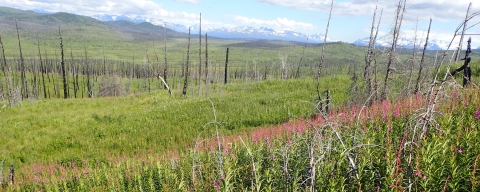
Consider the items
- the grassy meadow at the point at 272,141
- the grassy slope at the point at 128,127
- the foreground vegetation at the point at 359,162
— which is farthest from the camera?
the grassy slope at the point at 128,127

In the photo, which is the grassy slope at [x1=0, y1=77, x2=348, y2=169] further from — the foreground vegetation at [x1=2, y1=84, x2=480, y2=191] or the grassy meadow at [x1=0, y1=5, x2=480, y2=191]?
the foreground vegetation at [x1=2, y1=84, x2=480, y2=191]

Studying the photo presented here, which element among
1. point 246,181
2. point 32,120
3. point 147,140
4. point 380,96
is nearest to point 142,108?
point 32,120

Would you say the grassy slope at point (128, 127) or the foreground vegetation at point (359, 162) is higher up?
the foreground vegetation at point (359, 162)

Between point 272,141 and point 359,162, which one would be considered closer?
point 359,162

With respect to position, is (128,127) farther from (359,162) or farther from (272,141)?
(359,162)

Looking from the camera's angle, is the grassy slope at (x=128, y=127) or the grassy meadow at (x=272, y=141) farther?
the grassy slope at (x=128, y=127)

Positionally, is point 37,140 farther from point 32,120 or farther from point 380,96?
point 380,96

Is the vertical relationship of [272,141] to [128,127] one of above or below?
above

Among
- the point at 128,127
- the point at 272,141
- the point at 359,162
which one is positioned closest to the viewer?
the point at 359,162

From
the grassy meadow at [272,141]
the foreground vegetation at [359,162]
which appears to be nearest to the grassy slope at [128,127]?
the grassy meadow at [272,141]

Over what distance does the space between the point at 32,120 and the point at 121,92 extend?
47.5 metres

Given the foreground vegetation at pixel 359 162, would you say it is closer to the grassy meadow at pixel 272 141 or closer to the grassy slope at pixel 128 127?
the grassy meadow at pixel 272 141

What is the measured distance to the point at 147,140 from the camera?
42.7 feet

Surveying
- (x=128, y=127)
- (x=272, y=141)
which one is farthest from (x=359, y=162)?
(x=128, y=127)
